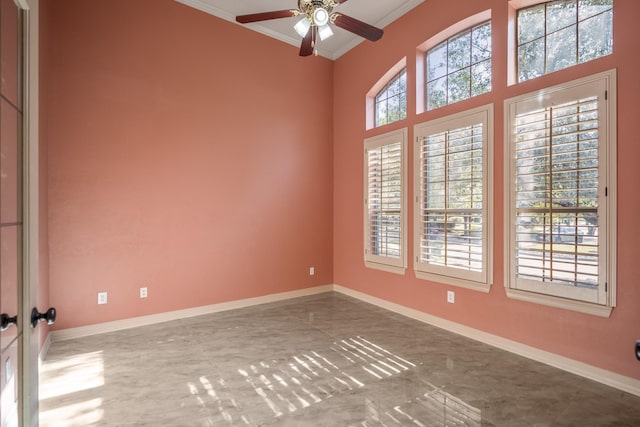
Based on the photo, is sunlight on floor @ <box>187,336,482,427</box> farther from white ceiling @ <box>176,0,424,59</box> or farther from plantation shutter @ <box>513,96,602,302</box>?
white ceiling @ <box>176,0,424,59</box>

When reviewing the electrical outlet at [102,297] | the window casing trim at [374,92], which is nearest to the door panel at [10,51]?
the electrical outlet at [102,297]

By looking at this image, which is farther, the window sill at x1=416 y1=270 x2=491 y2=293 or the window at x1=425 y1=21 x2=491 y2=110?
the window at x1=425 y1=21 x2=491 y2=110

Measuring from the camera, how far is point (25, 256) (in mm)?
1097

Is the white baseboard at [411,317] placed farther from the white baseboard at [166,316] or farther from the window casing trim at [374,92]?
the window casing trim at [374,92]

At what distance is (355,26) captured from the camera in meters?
2.77

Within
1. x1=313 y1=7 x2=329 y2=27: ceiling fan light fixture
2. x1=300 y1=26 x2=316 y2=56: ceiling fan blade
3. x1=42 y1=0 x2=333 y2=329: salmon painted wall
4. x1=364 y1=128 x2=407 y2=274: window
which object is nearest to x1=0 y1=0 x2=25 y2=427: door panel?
x1=313 y1=7 x2=329 y2=27: ceiling fan light fixture

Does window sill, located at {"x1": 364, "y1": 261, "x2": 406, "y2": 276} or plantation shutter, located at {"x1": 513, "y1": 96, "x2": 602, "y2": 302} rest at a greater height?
plantation shutter, located at {"x1": 513, "y1": 96, "x2": 602, "y2": 302}

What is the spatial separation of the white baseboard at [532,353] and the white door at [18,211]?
10.9 feet

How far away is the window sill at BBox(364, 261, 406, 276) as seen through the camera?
4.19 meters

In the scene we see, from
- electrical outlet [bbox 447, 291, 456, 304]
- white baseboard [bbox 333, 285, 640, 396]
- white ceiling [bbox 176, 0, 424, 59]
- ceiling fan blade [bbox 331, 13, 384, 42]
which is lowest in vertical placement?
white baseboard [bbox 333, 285, 640, 396]

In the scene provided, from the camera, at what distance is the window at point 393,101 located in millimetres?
4387

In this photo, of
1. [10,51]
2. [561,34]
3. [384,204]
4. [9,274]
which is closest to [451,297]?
[384,204]

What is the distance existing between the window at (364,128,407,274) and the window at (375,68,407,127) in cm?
34

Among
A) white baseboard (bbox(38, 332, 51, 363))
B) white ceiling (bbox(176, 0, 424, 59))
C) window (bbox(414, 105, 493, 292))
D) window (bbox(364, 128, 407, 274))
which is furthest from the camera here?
window (bbox(364, 128, 407, 274))
